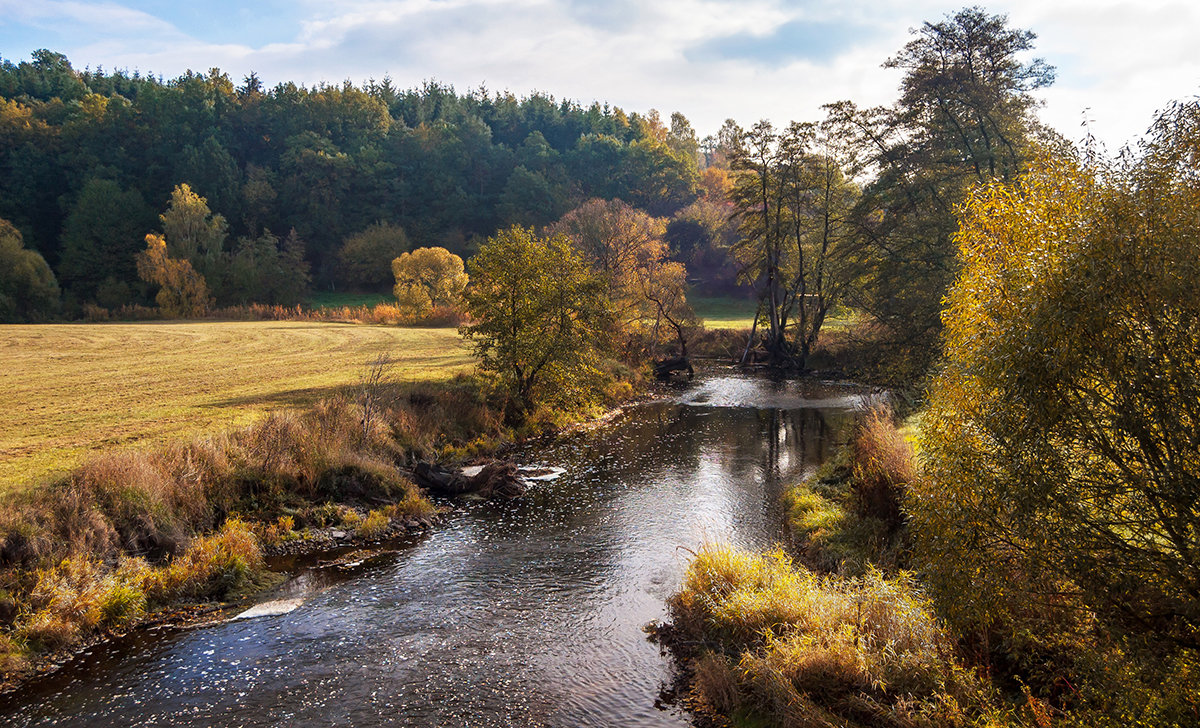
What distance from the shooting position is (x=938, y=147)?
30.5 metres

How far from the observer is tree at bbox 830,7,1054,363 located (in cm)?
2767

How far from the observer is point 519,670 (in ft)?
35.4

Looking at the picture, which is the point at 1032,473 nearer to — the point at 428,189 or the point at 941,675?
the point at 941,675

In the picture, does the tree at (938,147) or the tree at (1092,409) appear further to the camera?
the tree at (938,147)

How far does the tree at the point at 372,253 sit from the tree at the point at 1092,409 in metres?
87.1

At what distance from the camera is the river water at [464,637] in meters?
9.70

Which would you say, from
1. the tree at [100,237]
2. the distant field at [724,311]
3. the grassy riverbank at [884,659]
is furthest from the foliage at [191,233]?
the grassy riverbank at [884,659]

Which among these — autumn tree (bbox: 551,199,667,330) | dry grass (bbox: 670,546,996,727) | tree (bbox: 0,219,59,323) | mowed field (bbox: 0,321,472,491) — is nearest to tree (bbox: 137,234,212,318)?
tree (bbox: 0,219,59,323)

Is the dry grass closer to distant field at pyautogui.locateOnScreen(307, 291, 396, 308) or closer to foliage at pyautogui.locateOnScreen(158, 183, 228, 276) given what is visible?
foliage at pyautogui.locateOnScreen(158, 183, 228, 276)

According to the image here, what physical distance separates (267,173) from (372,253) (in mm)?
21839

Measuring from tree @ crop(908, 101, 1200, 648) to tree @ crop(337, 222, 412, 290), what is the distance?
87093 millimetres

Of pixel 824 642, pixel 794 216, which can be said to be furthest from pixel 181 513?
pixel 794 216

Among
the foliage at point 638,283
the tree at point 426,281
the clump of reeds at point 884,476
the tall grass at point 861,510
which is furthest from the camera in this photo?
the tree at point 426,281

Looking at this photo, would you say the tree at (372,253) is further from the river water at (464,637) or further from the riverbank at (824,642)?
the riverbank at (824,642)
